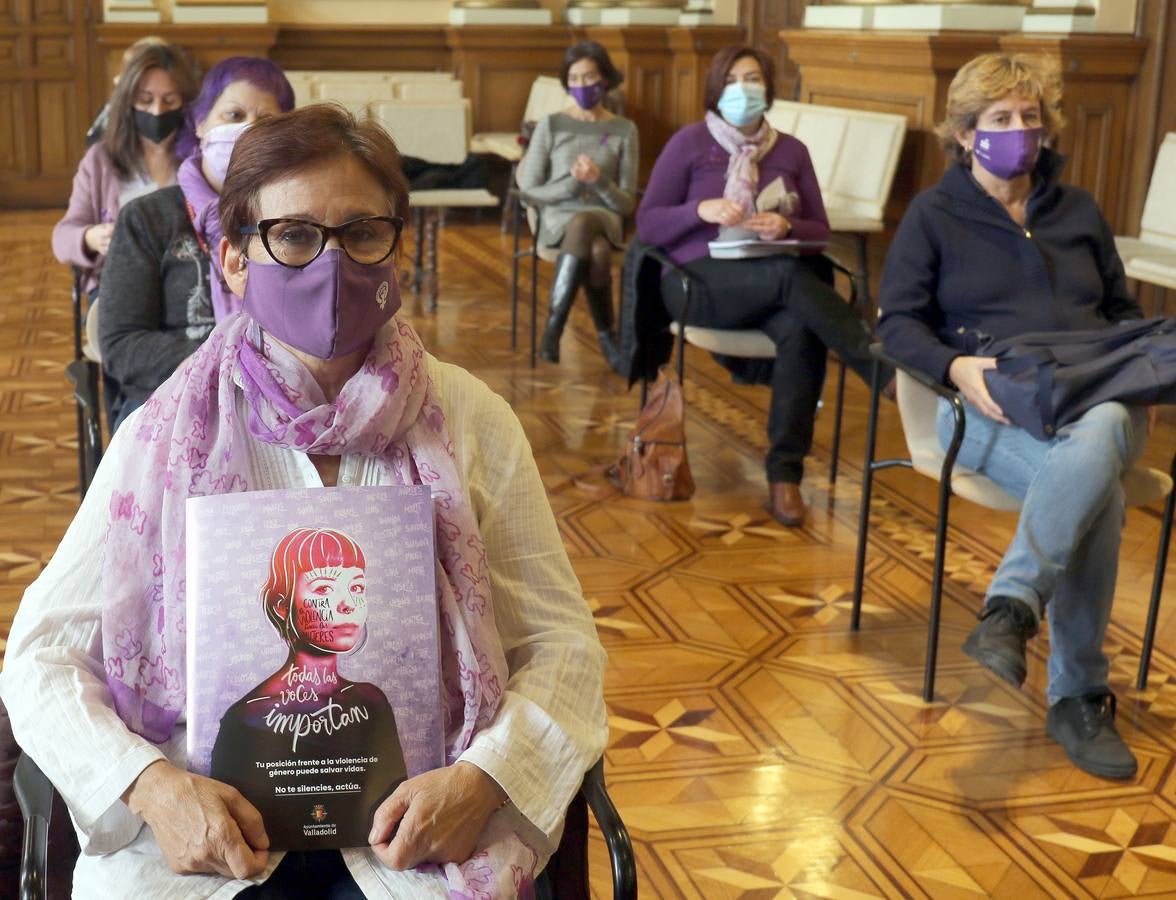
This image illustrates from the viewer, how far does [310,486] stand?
176cm

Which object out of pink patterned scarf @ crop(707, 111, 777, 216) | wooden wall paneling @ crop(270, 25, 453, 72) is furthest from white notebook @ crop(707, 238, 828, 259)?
wooden wall paneling @ crop(270, 25, 453, 72)

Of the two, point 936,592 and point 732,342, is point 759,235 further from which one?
point 936,592

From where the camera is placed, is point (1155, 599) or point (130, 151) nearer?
point (1155, 599)

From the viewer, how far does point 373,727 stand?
5.20 feet

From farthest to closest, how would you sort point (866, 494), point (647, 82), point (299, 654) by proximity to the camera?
point (647, 82) → point (866, 494) → point (299, 654)

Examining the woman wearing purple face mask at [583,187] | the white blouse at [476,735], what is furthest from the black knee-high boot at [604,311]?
the white blouse at [476,735]

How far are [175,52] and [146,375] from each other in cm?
132

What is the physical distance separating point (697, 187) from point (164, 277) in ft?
7.25

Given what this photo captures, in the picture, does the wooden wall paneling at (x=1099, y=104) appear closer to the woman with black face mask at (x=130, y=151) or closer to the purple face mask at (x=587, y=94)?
the purple face mask at (x=587, y=94)

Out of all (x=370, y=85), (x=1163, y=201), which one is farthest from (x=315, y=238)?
(x=370, y=85)

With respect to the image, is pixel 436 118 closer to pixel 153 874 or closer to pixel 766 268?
pixel 766 268

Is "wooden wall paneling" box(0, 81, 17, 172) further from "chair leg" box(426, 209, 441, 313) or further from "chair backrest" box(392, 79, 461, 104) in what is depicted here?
"chair leg" box(426, 209, 441, 313)

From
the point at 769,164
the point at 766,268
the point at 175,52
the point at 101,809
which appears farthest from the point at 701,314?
the point at 101,809

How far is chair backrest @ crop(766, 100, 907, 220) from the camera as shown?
611cm
